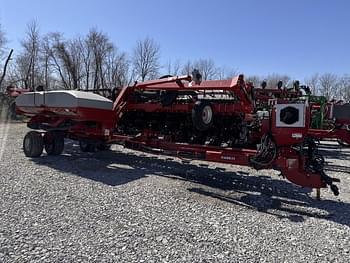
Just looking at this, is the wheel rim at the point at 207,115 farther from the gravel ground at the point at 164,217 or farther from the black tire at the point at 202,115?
the gravel ground at the point at 164,217

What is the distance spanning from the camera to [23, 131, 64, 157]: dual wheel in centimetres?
888

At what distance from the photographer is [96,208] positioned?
15.6 feet

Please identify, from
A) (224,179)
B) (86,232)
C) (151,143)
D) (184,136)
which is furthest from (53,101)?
(86,232)

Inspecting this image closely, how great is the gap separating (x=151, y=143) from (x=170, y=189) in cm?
178

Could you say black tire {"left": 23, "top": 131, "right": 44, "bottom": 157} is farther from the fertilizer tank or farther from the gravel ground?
the gravel ground

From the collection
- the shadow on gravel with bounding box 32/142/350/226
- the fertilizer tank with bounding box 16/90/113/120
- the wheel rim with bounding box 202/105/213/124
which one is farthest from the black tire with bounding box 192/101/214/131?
the fertilizer tank with bounding box 16/90/113/120

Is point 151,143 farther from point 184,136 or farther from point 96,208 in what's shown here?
point 96,208

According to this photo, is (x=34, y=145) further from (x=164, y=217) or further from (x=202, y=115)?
(x=164, y=217)


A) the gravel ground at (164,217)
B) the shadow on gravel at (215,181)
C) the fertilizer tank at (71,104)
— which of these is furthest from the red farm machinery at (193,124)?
the gravel ground at (164,217)

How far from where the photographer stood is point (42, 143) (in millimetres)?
8992

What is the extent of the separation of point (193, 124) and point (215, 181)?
123cm

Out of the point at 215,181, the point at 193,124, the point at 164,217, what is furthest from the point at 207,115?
the point at 164,217

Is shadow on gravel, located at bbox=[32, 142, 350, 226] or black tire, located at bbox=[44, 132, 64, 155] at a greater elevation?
black tire, located at bbox=[44, 132, 64, 155]

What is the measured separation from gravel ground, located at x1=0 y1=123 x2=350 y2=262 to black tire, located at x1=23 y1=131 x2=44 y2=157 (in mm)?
1249
